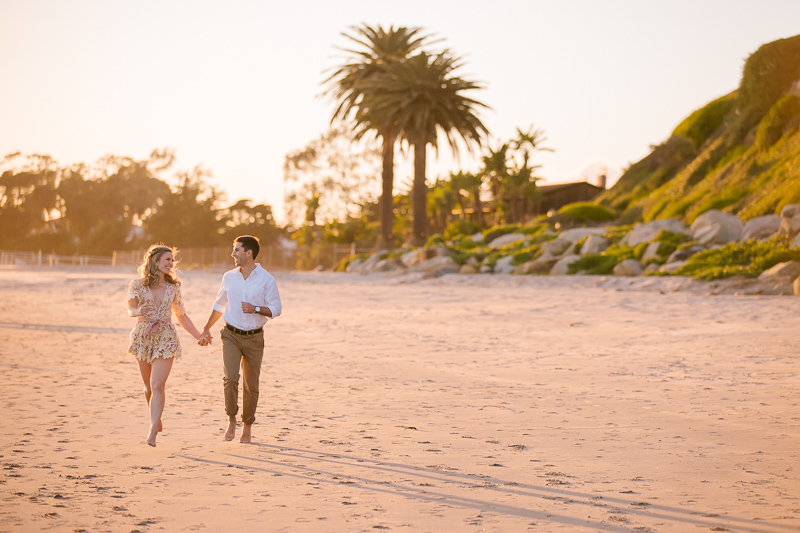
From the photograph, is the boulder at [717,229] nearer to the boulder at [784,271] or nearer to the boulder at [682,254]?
the boulder at [682,254]

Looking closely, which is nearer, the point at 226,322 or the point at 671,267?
the point at 226,322

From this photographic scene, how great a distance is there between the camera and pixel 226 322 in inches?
247

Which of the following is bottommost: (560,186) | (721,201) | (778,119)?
(721,201)

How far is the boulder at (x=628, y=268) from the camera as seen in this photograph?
25219 millimetres

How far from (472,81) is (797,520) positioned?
133ft

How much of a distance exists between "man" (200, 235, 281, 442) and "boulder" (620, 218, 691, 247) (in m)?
24.6

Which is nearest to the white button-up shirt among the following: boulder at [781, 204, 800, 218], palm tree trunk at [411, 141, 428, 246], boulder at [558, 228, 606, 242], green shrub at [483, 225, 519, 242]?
boulder at [781, 204, 800, 218]

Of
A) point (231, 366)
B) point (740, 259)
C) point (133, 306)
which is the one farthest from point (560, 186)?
point (133, 306)

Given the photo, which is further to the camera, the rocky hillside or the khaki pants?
the rocky hillside

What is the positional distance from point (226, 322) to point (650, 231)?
25913mm

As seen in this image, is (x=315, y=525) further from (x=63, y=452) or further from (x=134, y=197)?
(x=134, y=197)

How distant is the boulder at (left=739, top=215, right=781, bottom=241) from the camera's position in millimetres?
25688

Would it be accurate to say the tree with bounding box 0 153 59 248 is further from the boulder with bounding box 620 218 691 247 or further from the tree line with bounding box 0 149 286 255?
the boulder with bounding box 620 218 691 247

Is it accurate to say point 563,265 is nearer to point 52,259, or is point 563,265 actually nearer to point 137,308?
point 137,308
